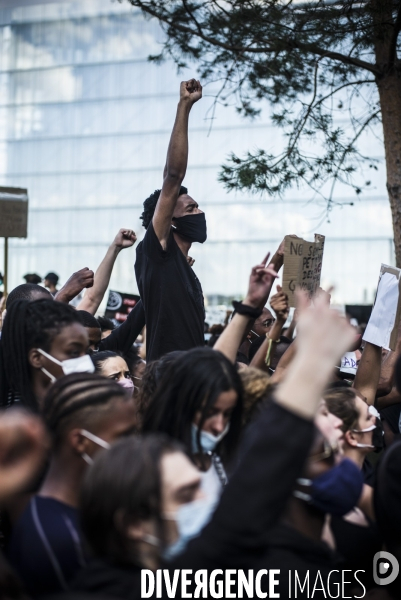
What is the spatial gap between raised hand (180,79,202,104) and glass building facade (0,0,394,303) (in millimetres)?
32460

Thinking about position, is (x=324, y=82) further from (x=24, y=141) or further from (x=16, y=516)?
(x=24, y=141)

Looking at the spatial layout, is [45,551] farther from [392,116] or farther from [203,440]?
[392,116]

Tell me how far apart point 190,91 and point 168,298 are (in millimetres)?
1045

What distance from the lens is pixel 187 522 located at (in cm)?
215

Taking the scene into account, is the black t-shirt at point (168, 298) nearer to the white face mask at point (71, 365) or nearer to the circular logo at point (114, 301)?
the white face mask at point (71, 365)

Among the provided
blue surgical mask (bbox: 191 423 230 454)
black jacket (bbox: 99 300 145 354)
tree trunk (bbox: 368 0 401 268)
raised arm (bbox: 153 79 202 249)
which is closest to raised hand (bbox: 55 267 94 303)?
raised arm (bbox: 153 79 202 249)

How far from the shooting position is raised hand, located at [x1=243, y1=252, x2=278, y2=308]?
349cm

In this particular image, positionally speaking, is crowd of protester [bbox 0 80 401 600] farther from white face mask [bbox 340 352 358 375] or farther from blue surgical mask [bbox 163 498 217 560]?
white face mask [bbox 340 352 358 375]

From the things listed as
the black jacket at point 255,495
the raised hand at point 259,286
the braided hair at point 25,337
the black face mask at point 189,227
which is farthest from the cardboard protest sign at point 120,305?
the black jacket at point 255,495

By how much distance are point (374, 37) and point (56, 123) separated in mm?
36494

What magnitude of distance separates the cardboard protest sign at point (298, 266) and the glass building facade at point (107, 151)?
3226cm

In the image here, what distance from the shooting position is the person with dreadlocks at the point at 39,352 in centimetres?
346

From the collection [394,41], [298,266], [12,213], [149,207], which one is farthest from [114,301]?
[298,266]

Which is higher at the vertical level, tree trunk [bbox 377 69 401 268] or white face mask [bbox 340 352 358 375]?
tree trunk [bbox 377 69 401 268]
